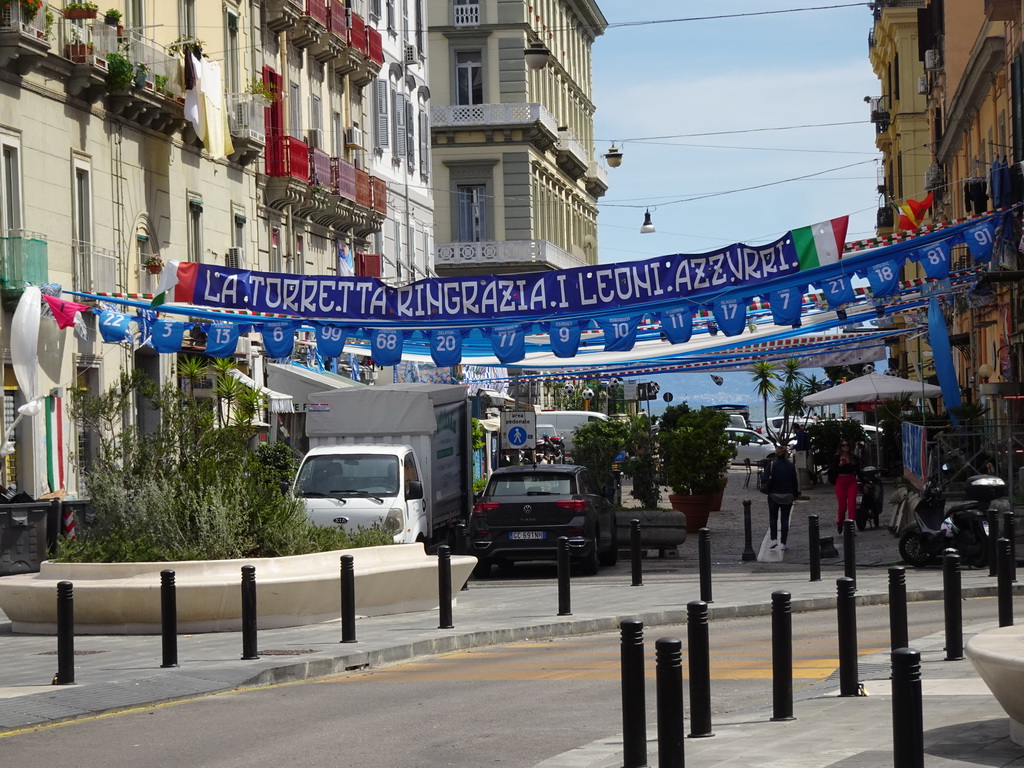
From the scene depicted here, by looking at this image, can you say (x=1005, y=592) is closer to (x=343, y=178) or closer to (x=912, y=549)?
(x=912, y=549)

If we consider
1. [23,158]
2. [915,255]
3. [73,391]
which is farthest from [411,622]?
[23,158]

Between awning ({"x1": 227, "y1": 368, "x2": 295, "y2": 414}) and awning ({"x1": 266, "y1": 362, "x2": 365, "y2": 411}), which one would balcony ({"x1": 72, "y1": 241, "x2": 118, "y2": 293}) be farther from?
awning ({"x1": 266, "y1": 362, "x2": 365, "y2": 411})

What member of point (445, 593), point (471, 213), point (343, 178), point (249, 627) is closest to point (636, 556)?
point (445, 593)

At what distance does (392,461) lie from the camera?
22391 millimetres

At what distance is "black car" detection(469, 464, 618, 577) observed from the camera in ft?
72.1

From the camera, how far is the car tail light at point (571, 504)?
2206 cm

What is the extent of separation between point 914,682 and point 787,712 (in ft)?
12.1

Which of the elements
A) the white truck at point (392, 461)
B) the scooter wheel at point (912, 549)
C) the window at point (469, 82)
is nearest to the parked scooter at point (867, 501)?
the white truck at point (392, 461)

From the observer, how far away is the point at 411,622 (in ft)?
53.2

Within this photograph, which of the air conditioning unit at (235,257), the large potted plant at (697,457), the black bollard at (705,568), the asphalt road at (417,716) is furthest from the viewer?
the air conditioning unit at (235,257)

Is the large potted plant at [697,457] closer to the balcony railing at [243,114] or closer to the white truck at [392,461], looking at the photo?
the white truck at [392,461]

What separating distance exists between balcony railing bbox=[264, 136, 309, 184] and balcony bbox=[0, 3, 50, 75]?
12134mm

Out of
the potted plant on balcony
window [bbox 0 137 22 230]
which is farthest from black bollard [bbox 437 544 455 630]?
the potted plant on balcony

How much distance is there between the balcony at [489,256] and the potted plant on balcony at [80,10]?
126 feet
